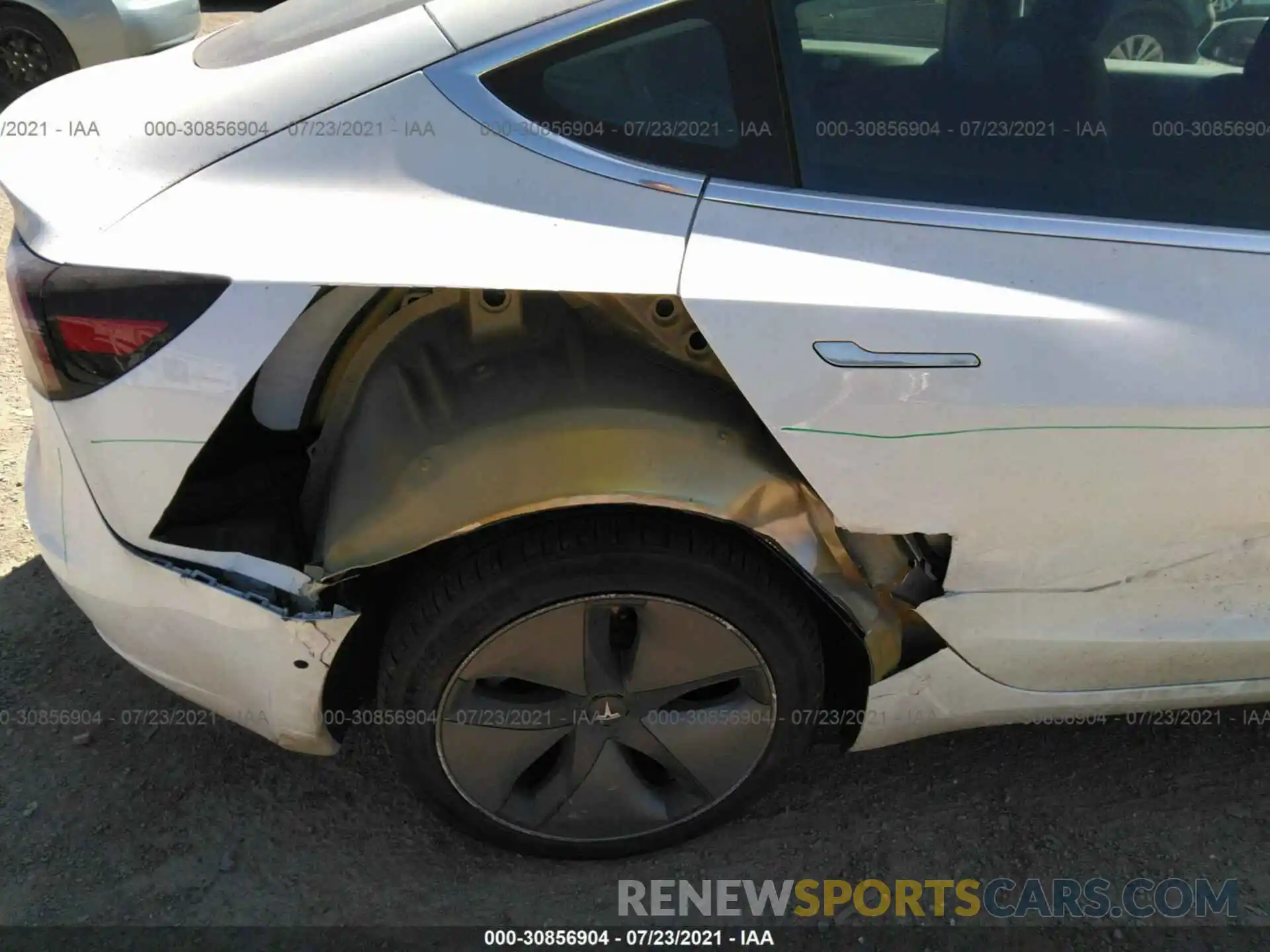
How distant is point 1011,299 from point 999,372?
0.37 feet

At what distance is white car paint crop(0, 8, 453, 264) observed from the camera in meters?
1.58

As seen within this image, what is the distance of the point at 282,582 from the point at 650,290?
82 centimetres

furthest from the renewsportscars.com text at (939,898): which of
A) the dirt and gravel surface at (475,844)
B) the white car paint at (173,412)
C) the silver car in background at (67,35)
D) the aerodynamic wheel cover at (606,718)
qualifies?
the silver car in background at (67,35)

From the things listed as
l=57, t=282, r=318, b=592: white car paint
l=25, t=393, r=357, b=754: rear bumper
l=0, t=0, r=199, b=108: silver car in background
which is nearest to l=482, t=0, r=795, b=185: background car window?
l=57, t=282, r=318, b=592: white car paint

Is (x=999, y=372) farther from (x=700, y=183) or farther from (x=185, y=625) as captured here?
(x=185, y=625)

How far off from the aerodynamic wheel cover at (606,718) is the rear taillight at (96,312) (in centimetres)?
74

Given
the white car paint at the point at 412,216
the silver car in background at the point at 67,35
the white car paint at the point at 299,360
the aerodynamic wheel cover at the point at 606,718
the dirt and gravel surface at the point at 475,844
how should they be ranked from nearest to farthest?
the white car paint at the point at 412,216
the white car paint at the point at 299,360
the aerodynamic wheel cover at the point at 606,718
the dirt and gravel surface at the point at 475,844
the silver car in background at the point at 67,35

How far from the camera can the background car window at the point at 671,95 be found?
156cm

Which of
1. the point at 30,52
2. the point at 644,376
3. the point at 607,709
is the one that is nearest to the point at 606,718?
the point at 607,709

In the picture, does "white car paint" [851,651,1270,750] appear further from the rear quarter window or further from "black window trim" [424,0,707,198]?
the rear quarter window

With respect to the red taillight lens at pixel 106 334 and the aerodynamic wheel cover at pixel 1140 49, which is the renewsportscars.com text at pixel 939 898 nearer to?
the red taillight lens at pixel 106 334

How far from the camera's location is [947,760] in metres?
2.29

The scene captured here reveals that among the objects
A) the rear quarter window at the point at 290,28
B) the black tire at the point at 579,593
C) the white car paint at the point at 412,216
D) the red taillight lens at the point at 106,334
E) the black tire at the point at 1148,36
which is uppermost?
the rear quarter window at the point at 290,28

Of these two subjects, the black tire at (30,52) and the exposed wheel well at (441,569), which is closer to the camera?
the exposed wheel well at (441,569)
